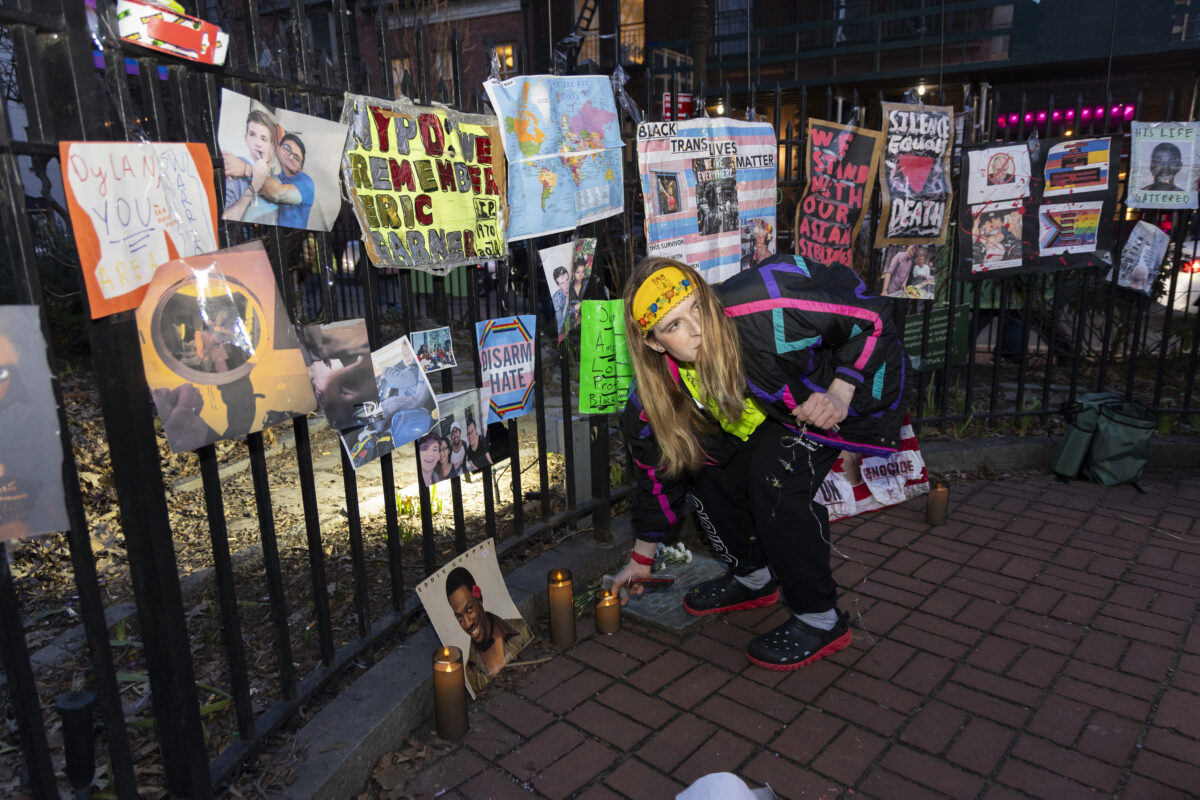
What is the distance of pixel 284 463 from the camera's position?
577 cm

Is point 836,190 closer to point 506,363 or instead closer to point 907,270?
point 907,270

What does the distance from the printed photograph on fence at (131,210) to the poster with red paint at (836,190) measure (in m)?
3.54

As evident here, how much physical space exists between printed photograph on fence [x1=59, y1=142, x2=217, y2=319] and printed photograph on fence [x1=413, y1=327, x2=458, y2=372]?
0.90 meters

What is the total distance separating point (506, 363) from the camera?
3.23 meters

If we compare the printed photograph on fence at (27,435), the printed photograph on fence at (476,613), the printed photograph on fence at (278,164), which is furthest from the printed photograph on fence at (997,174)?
the printed photograph on fence at (27,435)

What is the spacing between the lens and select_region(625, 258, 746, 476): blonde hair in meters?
2.72

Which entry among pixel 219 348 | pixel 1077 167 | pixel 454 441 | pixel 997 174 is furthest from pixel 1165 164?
pixel 219 348

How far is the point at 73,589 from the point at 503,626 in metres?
2.18

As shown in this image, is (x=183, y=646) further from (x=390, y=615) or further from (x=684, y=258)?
(x=684, y=258)

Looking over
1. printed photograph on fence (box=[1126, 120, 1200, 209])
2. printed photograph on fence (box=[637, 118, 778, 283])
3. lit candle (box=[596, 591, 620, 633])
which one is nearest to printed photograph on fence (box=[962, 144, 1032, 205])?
printed photograph on fence (box=[1126, 120, 1200, 209])

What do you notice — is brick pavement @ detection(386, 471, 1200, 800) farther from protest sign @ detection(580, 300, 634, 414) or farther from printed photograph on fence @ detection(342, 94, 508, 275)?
printed photograph on fence @ detection(342, 94, 508, 275)

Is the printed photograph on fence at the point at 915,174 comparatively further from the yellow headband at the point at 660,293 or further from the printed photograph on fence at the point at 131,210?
the printed photograph on fence at the point at 131,210

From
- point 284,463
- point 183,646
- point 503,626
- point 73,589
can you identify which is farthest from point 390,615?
point 284,463

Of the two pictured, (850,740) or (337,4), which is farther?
(850,740)
